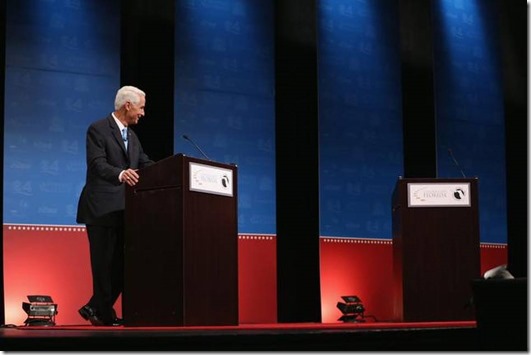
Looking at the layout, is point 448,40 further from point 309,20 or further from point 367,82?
point 309,20

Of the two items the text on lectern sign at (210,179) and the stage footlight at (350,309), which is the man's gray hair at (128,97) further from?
the stage footlight at (350,309)

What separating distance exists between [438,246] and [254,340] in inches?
73.5

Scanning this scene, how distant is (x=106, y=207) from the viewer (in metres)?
4.11

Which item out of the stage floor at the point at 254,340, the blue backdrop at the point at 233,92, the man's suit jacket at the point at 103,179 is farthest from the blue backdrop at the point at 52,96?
the stage floor at the point at 254,340

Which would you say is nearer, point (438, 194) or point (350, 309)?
point (438, 194)

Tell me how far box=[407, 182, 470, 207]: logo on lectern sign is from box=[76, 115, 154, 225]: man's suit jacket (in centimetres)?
148

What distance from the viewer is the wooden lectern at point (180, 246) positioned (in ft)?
12.0

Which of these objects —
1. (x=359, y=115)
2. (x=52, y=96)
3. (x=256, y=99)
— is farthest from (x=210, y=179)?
(x=359, y=115)

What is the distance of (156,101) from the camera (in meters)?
6.14

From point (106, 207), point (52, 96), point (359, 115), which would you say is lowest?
point (106, 207)

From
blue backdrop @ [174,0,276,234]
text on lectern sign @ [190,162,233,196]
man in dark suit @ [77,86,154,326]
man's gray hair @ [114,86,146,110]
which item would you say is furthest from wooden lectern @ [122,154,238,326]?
blue backdrop @ [174,0,276,234]

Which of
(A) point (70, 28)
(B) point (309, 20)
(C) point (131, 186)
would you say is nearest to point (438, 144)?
(B) point (309, 20)

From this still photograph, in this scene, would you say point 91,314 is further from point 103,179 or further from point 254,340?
point 254,340

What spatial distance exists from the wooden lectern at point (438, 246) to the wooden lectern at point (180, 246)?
3.79ft
